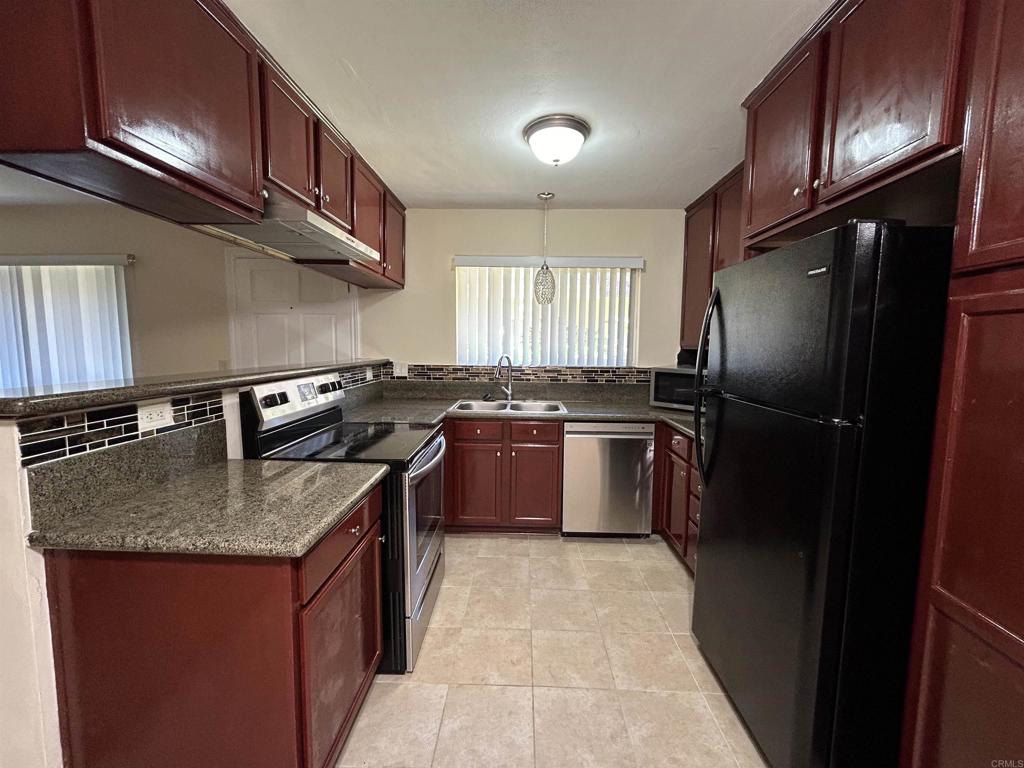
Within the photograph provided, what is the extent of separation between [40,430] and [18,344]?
3.69 m

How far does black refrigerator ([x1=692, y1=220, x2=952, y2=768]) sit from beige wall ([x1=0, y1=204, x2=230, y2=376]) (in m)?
3.78

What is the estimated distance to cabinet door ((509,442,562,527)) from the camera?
281 cm

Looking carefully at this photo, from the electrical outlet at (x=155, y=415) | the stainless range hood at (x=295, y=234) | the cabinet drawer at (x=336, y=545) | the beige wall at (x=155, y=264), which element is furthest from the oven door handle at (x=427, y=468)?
the beige wall at (x=155, y=264)

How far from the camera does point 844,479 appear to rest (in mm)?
1030

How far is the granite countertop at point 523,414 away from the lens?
2445 mm

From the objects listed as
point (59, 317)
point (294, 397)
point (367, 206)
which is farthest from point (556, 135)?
point (59, 317)

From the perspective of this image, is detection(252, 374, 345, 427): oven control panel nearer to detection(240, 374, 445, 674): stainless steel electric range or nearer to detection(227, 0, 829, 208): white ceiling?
detection(240, 374, 445, 674): stainless steel electric range

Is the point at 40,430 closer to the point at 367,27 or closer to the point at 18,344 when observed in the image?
the point at 367,27

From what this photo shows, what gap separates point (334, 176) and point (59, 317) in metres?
3.03

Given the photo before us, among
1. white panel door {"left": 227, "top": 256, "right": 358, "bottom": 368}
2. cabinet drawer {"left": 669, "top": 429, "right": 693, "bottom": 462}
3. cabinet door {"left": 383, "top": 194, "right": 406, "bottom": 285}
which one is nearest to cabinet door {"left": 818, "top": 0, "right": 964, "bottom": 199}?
cabinet drawer {"left": 669, "top": 429, "right": 693, "bottom": 462}

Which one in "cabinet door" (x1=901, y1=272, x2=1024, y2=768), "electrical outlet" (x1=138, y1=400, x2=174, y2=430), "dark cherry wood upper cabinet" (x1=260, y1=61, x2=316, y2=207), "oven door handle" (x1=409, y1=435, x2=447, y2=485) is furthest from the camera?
"oven door handle" (x1=409, y1=435, x2=447, y2=485)

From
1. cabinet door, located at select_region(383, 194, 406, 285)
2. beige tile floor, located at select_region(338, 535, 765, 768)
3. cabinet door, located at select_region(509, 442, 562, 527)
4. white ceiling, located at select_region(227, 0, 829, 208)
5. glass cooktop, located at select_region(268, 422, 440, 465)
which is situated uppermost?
white ceiling, located at select_region(227, 0, 829, 208)

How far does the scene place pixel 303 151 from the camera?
1.75m

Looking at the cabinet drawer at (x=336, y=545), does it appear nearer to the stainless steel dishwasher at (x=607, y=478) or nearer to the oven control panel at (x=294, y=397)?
the oven control panel at (x=294, y=397)
